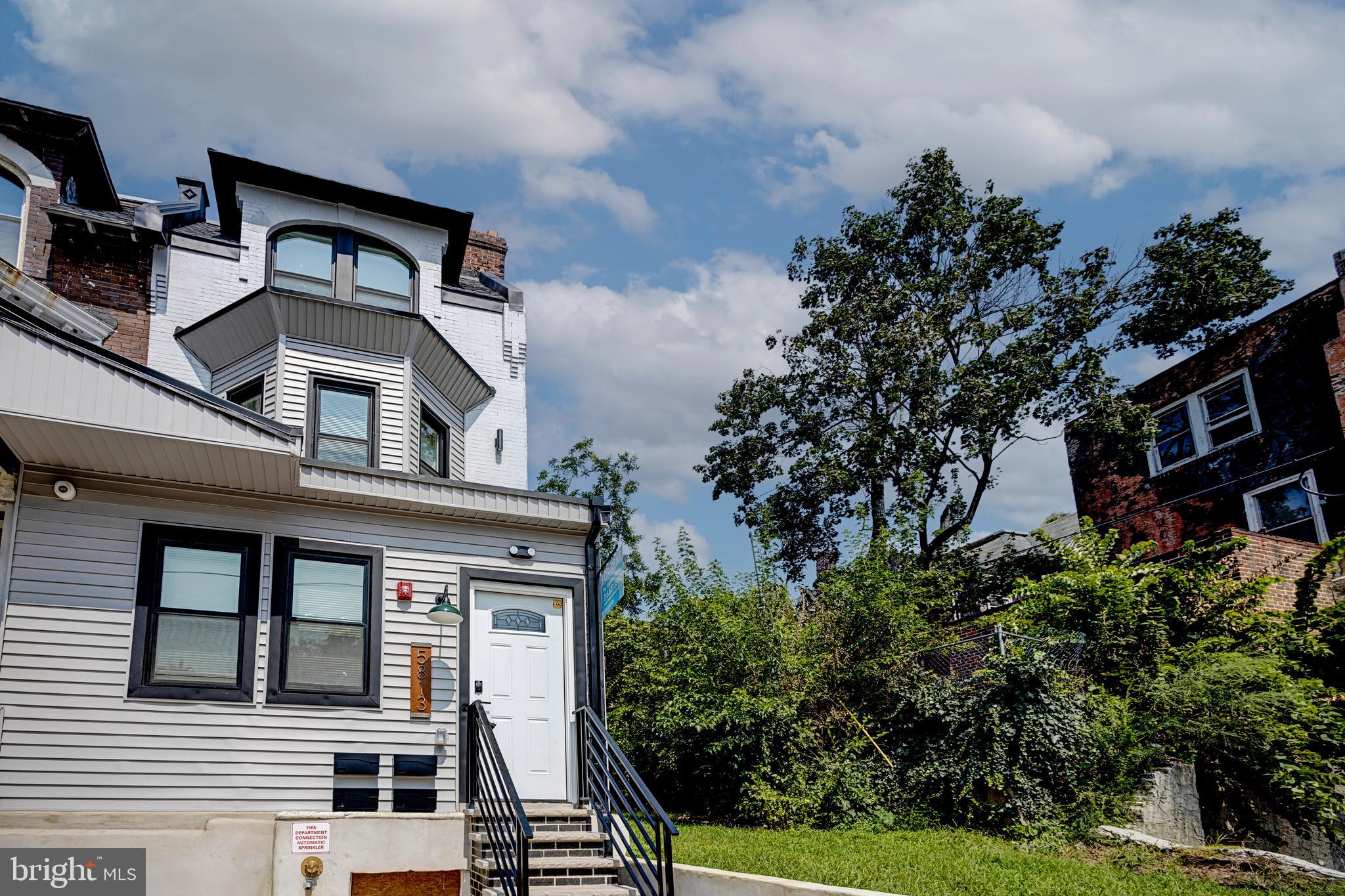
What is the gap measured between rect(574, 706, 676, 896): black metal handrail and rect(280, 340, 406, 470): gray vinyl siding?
3.87 metres

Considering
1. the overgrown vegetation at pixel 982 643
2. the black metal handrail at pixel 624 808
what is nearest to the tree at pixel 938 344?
the overgrown vegetation at pixel 982 643

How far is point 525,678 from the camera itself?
957cm

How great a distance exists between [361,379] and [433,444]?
53.5 inches

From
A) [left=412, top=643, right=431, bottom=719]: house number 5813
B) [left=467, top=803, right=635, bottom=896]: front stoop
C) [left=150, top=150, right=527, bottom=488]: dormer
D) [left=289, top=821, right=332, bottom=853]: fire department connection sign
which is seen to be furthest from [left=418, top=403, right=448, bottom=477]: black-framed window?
[left=289, top=821, right=332, bottom=853]: fire department connection sign

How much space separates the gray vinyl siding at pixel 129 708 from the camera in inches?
298

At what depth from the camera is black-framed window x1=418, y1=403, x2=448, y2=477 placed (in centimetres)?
1212

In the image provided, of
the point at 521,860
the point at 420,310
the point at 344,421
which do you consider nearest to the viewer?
the point at 521,860

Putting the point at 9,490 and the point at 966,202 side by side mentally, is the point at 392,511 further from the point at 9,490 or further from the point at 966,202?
the point at 966,202

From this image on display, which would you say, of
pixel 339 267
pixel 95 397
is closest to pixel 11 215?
pixel 339 267

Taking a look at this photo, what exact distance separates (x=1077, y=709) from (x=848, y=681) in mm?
3161

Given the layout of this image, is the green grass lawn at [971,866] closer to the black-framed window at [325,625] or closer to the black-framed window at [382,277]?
the black-framed window at [325,625]

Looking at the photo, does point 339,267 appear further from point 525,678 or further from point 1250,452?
point 1250,452

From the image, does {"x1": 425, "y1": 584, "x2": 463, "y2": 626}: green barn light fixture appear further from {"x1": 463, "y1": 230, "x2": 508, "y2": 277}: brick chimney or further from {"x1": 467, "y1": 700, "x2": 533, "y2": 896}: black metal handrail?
{"x1": 463, "y1": 230, "x2": 508, "y2": 277}: brick chimney

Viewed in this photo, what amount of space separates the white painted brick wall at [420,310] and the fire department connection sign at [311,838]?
5.73 meters
